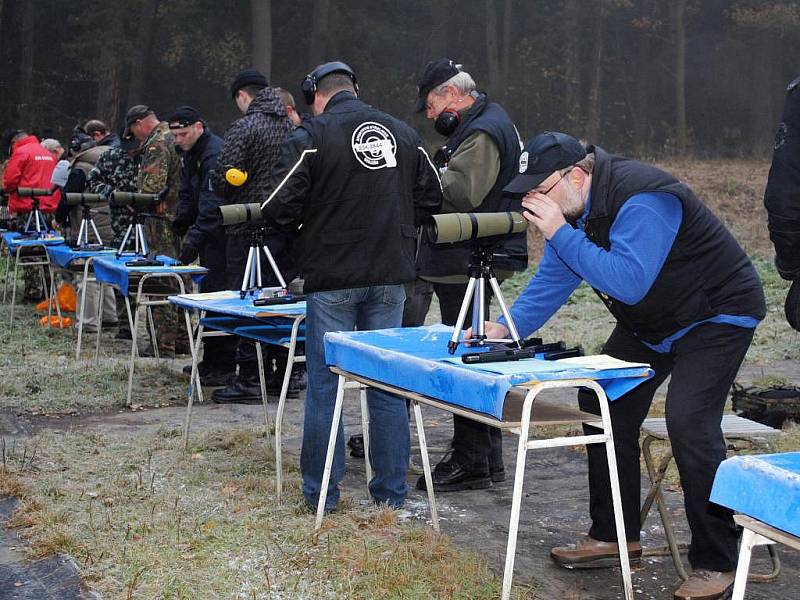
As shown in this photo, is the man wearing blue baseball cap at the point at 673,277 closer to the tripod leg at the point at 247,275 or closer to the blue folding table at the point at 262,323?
the blue folding table at the point at 262,323

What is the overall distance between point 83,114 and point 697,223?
965 inches

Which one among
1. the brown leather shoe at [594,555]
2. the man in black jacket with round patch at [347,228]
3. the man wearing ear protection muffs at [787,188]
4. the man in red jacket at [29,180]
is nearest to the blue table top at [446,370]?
the man in black jacket with round patch at [347,228]

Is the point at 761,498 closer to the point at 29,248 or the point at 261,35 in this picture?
the point at 29,248

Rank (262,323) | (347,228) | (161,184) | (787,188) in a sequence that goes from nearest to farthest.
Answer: (787,188) → (347,228) → (262,323) → (161,184)

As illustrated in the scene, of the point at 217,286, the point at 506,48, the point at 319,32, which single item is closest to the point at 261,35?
the point at 319,32

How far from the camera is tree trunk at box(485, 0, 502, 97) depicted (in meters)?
28.3

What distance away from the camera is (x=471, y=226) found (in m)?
3.66

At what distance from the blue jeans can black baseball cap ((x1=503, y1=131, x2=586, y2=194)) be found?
129 cm

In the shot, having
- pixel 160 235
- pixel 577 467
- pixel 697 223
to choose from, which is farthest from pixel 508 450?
pixel 160 235

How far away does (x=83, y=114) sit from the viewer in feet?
85.5

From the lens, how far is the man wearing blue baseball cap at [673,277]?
337cm

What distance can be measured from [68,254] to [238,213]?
3.82m

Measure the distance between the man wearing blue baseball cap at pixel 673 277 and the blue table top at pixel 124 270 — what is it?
13.0 ft

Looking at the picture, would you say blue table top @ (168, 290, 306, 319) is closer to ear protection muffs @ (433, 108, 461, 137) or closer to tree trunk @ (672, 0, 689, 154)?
ear protection muffs @ (433, 108, 461, 137)
